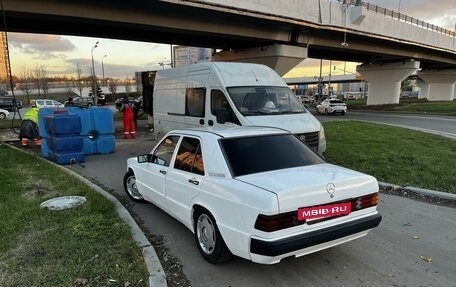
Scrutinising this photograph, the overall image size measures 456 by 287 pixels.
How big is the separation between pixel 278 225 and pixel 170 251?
5.86ft

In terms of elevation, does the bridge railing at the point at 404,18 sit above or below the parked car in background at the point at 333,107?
above

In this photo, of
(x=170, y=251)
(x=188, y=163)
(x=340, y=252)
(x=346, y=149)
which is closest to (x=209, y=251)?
(x=170, y=251)

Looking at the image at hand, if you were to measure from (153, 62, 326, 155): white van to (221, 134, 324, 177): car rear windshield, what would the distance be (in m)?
3.31

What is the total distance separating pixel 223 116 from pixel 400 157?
191 inches

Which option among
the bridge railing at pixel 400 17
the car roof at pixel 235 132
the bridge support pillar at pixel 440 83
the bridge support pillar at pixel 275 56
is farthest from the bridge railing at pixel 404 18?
the car roof at pixel 235 132

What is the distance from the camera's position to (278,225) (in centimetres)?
334

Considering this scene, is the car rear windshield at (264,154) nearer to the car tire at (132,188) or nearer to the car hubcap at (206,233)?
the car hubcap at (206,233)

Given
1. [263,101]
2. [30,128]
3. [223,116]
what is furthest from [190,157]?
[30,128]

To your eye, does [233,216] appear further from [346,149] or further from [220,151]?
[346,149]

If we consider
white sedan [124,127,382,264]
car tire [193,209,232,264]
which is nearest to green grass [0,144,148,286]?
car tire [193,209,232,264]

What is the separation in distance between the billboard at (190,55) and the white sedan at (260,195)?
40942mm

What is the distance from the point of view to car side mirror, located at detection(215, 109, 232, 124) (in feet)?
27.5

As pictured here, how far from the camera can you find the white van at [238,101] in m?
8.17

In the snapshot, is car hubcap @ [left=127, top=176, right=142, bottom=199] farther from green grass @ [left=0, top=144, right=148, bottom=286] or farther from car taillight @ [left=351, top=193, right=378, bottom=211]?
car taillight @ [left=351, top=193, right=378, bottom=211]
